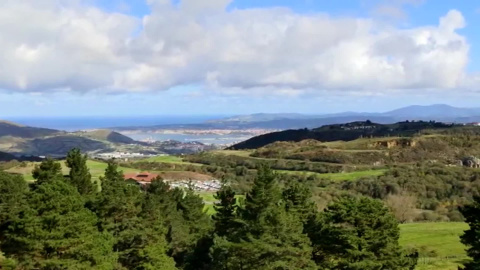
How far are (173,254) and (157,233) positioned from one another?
26.7ft

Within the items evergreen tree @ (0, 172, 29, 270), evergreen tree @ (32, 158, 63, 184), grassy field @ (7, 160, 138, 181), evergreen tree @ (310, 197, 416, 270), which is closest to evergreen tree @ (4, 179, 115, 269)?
evergreen tree @ (0, 172, 29, 270)

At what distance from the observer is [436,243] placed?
5134 cm

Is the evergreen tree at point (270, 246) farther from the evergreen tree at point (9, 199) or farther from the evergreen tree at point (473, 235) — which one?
the evergreen tree at point (9, 199)

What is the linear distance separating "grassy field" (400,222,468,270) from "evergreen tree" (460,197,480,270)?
46.9 feet

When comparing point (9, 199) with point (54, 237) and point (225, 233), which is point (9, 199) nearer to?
point (54, 237)

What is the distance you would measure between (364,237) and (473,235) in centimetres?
510

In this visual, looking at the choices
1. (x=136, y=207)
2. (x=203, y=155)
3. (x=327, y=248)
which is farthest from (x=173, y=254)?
(x=203, y=155)

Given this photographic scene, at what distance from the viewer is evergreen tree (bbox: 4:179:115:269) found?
22.0 metres

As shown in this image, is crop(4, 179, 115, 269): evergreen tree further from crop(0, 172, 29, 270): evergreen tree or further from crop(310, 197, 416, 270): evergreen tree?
crop(310, 197, 416, 270): evergreen tree

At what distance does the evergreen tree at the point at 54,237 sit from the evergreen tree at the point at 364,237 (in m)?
11.4

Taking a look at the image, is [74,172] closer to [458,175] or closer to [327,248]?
[327,248]

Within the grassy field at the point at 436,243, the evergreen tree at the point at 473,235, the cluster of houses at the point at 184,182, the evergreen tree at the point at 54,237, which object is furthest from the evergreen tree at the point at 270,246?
the cluster of houses at the point at 184,182

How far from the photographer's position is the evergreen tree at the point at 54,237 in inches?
864

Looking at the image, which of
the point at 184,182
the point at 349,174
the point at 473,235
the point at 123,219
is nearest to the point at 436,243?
the point at 473,235
